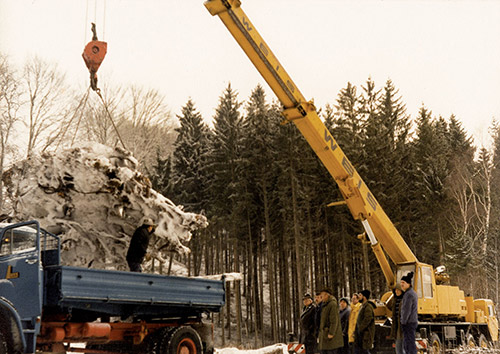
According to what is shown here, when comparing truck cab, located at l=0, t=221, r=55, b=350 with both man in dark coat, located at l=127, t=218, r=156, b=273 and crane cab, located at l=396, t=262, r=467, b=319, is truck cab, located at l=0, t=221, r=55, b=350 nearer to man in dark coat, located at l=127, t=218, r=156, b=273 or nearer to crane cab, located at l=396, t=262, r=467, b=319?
man in dark coat, located at l=127, t=218, r=156, b=273

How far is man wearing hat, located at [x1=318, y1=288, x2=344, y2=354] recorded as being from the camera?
32.9ft

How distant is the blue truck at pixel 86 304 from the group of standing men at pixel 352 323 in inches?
77.5

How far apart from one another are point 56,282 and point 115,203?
3946 mm

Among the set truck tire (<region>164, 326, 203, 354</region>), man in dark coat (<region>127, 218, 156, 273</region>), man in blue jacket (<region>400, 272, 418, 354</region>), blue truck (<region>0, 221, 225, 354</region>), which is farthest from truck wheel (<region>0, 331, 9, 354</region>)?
man in blue jacket (<region>400, 272, 418, 354</region>)

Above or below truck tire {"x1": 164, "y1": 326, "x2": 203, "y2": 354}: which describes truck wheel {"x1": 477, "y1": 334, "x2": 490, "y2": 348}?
below

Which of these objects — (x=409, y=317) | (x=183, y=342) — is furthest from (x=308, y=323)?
(x=183, y=342)

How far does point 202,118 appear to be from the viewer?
133ft

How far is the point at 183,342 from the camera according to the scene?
1036 cm

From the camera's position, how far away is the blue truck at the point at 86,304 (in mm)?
8250

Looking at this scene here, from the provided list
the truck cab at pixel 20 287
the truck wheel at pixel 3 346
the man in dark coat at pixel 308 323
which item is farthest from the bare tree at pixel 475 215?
the truck wheel at pixel 3 346

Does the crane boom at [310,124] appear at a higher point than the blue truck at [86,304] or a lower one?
higher

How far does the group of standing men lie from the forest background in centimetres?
1753

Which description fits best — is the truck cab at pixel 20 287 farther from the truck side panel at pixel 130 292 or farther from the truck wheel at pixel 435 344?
the truck wheel at pixel 435 344

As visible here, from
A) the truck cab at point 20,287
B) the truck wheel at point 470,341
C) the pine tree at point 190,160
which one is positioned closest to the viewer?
the truck cab at point 20,287
